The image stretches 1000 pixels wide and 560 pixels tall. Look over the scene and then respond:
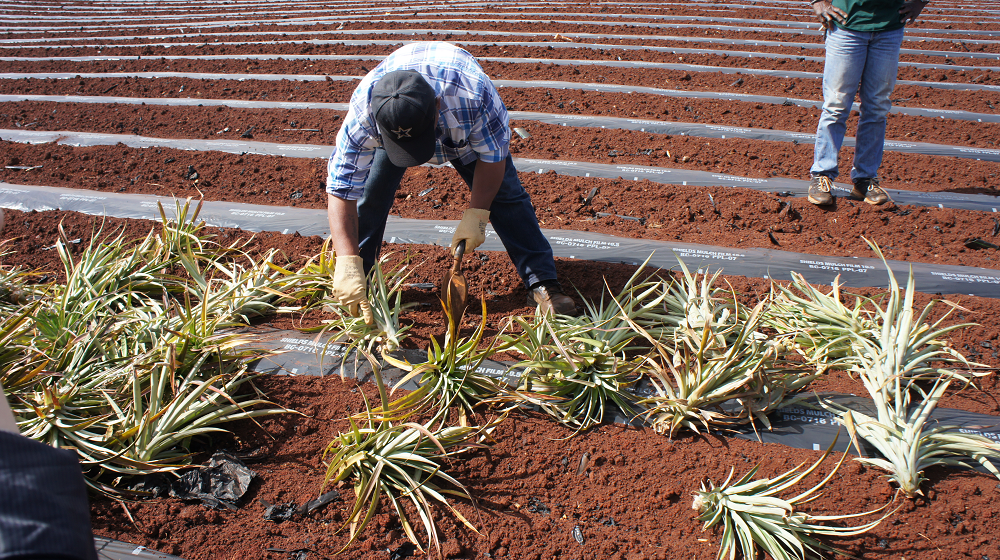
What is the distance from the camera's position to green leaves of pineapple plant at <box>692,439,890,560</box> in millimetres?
1635

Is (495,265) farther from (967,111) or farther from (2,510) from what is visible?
(967,111)

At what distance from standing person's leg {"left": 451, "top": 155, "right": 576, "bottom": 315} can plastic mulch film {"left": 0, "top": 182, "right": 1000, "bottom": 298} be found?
0.45 meters

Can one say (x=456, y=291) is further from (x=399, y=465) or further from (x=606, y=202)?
(x=606, y=202)

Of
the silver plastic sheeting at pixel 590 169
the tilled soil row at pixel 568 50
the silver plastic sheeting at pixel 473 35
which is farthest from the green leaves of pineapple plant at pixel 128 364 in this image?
the silver plastic sheeting at pixel 473 35

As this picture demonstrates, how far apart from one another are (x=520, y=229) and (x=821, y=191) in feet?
6.97

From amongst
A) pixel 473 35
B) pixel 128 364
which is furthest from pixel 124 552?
pixel 473 35

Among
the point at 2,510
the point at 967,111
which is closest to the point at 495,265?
the point at 2,510

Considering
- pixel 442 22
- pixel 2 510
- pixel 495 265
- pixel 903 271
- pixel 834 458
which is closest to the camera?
pixel 2 510

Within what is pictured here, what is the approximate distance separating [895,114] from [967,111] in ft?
2.14

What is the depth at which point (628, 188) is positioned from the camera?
12.4 feet

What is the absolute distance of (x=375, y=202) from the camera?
2.59m

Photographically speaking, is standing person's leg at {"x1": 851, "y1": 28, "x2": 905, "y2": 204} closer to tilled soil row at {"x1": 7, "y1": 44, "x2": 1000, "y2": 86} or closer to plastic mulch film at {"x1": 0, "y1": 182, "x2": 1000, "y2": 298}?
plastic mulch film at {"x1": 0, "y1": 182, "x2": 1000, "y2": 298}

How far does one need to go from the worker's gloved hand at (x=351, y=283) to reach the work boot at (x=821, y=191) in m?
2.88

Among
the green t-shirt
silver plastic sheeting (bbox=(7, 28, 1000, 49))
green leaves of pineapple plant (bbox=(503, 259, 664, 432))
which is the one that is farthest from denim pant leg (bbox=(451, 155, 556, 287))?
silver plastic sheeting (bbox=(7, 28, 1000, 49))
